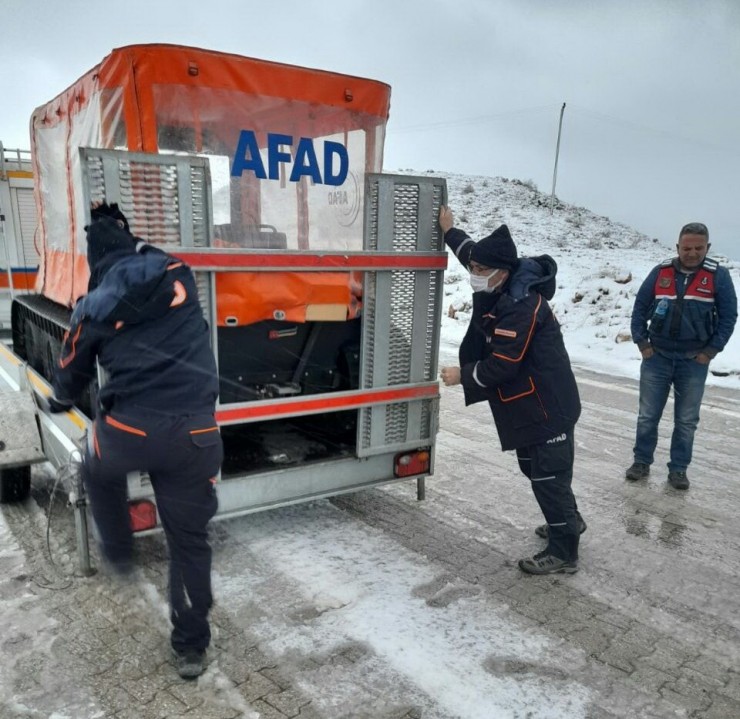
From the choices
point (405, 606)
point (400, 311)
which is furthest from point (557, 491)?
point (400, 311)

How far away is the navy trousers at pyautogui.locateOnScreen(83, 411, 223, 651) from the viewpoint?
2.58 meters

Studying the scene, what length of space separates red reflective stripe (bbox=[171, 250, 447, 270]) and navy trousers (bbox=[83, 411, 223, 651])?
3.09 ft

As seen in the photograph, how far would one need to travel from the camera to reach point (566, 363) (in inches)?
146

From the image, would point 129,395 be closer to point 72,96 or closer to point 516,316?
point 516,316

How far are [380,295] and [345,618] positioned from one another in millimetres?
1822

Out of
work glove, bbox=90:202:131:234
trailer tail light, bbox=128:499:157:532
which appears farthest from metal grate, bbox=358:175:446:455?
work glove, bbox=90:202:131:234

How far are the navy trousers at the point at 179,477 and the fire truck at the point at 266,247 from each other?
706 mm

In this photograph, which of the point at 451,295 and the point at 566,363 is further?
the point at 451,295

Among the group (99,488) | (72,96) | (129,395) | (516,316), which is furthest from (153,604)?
(72,96)

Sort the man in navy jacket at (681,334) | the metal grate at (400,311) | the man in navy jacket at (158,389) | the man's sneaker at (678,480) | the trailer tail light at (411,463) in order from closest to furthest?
the man in navy jacket at (158,389) < the metal grate at (400,311) < the trailer tail light at (411,463) < the man in navy jacket at (681,334) < the man's sneaker at (678,480)

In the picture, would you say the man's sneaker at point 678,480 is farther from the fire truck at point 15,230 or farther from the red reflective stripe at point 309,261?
the fire truck at point 15,230

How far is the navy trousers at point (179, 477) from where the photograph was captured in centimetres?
258

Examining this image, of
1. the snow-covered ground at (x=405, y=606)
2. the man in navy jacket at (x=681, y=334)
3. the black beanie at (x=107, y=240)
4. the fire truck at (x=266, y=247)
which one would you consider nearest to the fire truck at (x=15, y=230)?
the fire truck at (x=266, y=247)

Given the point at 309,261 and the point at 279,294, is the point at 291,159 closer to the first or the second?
the point at 309,261
